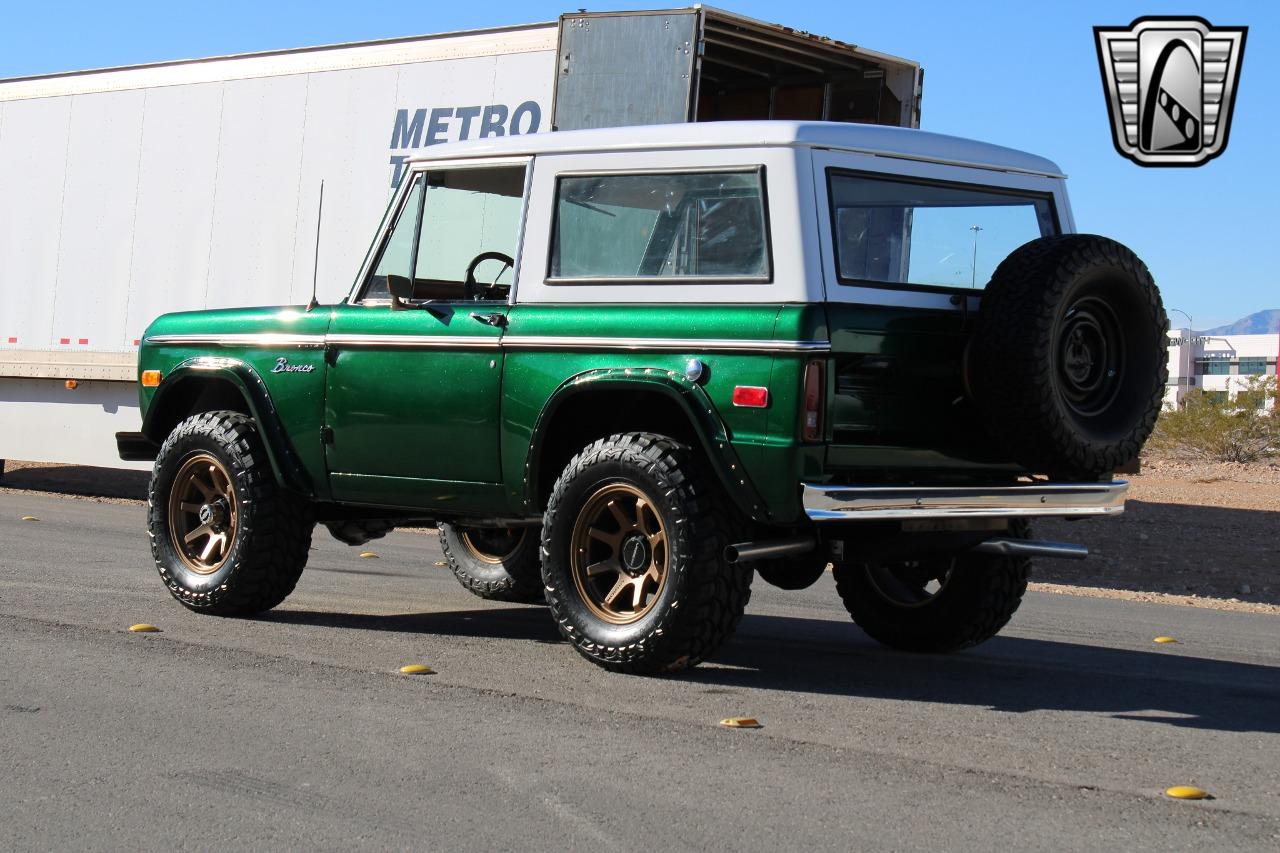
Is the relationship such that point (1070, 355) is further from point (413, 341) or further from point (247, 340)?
point (247, 340)

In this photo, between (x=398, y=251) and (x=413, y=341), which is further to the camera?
(x=398, y=251)

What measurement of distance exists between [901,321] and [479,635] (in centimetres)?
266

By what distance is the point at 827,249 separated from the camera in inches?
243

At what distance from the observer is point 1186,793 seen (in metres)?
4.71

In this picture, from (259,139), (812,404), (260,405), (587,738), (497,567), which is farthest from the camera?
(259,139)

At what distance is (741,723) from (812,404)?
116 centimetres

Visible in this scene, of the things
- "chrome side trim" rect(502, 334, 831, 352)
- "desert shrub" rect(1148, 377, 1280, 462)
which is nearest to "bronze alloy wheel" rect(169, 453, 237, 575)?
"chrome side trim" rect(502, 334, 831, 352)

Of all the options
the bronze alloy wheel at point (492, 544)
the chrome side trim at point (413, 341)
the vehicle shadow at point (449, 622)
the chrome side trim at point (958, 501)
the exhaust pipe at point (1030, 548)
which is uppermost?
the chrome side trim at point (413, 341)

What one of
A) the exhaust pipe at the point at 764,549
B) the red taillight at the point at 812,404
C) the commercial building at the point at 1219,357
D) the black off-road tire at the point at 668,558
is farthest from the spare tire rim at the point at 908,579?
the commercial building at the point at 1219,357

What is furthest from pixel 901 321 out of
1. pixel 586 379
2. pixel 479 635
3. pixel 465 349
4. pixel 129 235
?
pixel 129 235

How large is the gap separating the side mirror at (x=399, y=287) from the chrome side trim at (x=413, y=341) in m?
0.18

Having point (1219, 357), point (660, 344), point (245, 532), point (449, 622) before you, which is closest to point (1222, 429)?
→ point (449, 622)

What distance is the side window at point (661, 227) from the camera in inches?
249

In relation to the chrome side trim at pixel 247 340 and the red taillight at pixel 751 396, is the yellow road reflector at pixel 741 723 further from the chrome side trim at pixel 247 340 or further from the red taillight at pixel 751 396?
the chrome side trim at pixel 247 340
